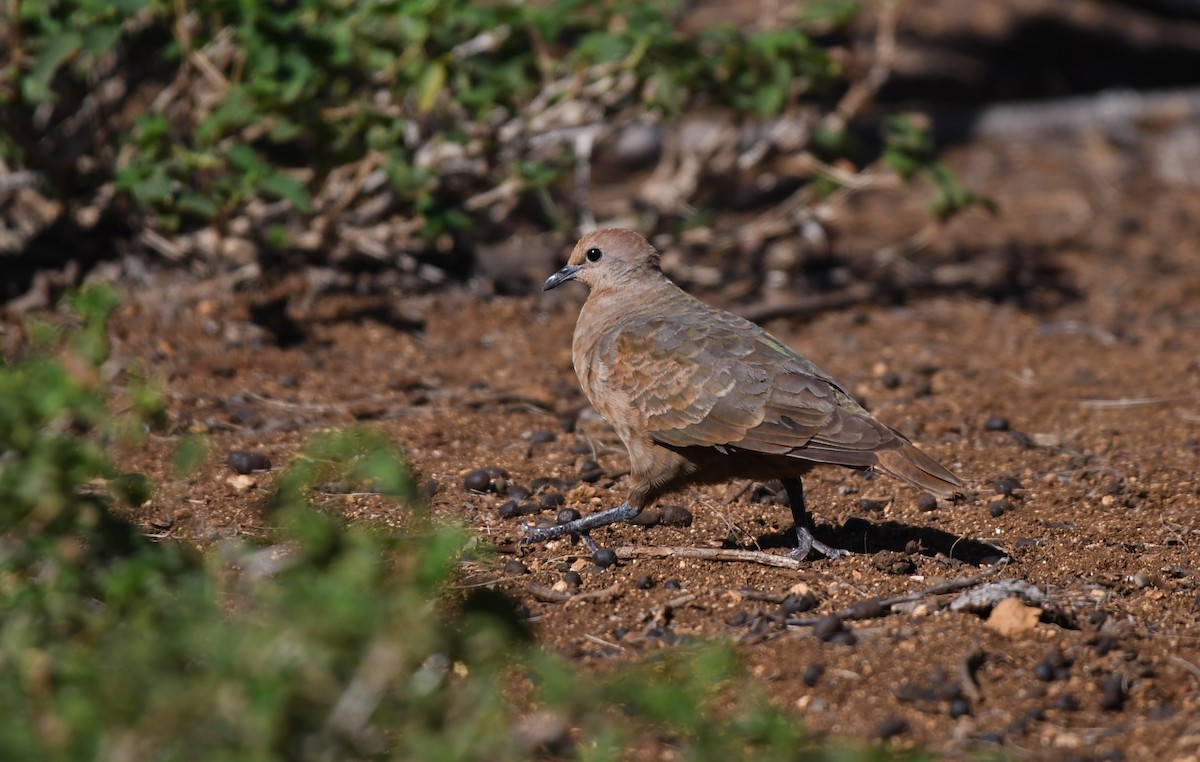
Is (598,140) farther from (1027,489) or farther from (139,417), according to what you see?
(139,417)

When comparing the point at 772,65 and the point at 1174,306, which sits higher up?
the point at 772,65

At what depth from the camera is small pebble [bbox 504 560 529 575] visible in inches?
181

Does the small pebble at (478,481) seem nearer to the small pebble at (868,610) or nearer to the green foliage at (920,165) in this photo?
the small pebble at (868,610)

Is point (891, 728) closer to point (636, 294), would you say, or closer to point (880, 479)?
point (880, 479)

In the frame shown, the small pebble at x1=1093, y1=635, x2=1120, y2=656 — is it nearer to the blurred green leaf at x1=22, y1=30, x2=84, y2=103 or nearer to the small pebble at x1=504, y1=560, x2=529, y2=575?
the small pebble at x1=504, y1=560, x2=529, y2=575

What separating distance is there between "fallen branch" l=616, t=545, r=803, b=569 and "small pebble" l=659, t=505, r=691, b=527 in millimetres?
401

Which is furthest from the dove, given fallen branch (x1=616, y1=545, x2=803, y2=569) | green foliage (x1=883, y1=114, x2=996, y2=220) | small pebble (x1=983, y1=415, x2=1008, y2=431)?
green foliage (x1=883, y1=114, x2=996, y2=220)

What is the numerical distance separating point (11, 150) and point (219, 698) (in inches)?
173

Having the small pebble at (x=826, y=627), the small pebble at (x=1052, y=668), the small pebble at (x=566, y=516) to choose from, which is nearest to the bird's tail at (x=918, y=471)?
the small pebble at (x=826, y=627)

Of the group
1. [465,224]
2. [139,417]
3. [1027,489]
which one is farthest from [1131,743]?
[465,224]

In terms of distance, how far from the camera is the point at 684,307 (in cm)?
545

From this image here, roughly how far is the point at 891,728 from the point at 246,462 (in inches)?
111

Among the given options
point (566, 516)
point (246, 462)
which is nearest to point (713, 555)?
point (566, 516)

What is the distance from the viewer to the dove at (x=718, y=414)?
179 inches
